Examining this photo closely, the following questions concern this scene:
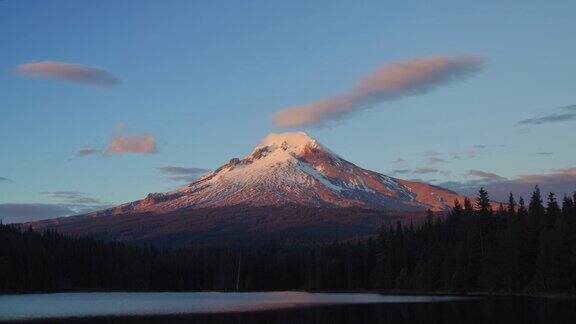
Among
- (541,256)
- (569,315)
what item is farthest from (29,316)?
(541,256)

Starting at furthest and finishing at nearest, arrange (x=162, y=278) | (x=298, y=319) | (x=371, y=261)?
1. (x=162, y=278)
2. (x=371, y=261)
3. (x=298, y=319)

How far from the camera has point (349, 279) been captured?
150000mm

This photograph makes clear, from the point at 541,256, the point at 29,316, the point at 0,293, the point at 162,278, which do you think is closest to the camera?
the point at 29,316

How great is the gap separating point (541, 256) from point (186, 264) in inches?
4498

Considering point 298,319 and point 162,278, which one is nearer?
point 298,319

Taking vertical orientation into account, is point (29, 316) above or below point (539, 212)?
below

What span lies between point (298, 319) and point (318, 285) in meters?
99.3

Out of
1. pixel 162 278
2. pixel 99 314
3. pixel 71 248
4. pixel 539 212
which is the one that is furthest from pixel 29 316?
pixel 162 278

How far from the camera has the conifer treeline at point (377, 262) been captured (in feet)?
313

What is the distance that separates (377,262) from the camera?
14000 centimetres

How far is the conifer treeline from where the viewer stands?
95500mm

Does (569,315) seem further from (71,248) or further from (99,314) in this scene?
(71,248)

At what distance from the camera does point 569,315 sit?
53938 millimetres

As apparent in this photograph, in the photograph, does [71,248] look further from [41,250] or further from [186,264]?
[186,264]
